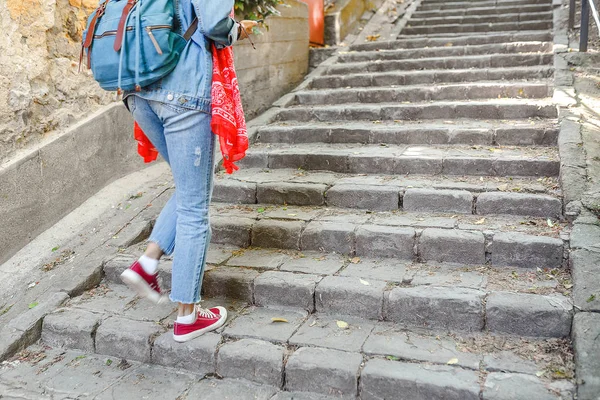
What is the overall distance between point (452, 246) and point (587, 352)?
1.04 m

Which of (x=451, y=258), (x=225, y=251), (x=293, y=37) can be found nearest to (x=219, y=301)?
(x=225, y=251)

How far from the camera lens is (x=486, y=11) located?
30.1 feet

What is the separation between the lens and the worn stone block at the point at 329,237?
11.4 ft

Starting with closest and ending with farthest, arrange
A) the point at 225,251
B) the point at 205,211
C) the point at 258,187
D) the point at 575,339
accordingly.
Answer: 1. the point at 575,339
2. the point at 205,211
3. the point at 225,251
4. the point at 258,187

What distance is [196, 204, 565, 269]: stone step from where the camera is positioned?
3.12 meters

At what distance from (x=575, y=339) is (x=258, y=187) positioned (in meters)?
2.46

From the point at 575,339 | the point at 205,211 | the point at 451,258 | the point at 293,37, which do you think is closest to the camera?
the point at 575,339

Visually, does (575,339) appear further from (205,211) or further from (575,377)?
(205,211)

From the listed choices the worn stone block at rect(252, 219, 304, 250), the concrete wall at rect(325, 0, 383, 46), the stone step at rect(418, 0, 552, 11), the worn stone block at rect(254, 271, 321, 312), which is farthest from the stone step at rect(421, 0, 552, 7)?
the worn stone block at rect(254, 271, 321, 312)

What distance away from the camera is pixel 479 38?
7.43m

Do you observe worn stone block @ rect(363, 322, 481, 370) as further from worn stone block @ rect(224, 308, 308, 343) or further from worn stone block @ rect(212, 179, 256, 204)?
worn stone block @ rect(212, 179, 256, 204)

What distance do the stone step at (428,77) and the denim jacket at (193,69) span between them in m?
4.18

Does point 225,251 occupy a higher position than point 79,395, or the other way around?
point 225,251

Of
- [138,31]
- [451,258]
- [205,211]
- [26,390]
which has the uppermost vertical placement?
[138,31]
